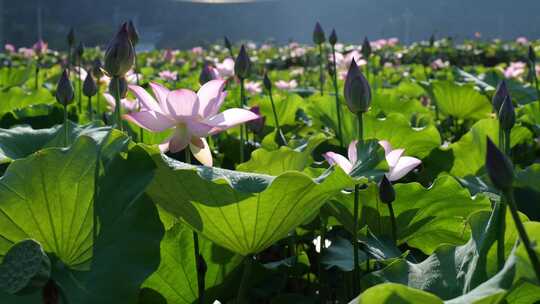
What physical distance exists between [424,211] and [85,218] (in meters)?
0.45

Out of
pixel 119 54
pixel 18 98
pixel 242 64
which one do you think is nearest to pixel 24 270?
pixel 119 54

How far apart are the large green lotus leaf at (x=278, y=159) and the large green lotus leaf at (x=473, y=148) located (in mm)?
434

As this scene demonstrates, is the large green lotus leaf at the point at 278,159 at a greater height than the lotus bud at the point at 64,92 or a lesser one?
lesser

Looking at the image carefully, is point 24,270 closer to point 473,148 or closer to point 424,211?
point 424,211

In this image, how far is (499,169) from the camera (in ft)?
1.44

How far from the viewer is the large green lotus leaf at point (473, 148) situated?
1.20 m

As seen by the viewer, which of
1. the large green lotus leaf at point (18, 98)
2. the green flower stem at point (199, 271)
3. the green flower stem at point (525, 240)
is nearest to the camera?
the green flower stem at point (525, 240)

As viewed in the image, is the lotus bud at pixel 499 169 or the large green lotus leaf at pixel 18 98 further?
the large green lotus leaf at pixel 18 98

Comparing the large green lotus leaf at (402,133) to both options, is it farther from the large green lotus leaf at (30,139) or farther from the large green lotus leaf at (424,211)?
the large green lotus leaf at (30,139)

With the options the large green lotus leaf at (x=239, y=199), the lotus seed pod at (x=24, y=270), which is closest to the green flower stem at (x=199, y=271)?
the large green lotus leaf at (x=239, y=199)

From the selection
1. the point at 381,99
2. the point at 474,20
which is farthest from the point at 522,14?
the point at 381,99

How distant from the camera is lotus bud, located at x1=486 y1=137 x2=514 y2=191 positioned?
0.44 m

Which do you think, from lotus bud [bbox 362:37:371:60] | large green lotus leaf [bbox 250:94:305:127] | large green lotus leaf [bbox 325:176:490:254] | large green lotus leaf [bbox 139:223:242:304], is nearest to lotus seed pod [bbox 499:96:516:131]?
large green lotus leaf [bbox 325:176:490:254]

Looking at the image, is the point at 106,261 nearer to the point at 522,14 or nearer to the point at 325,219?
the point at 325,219
